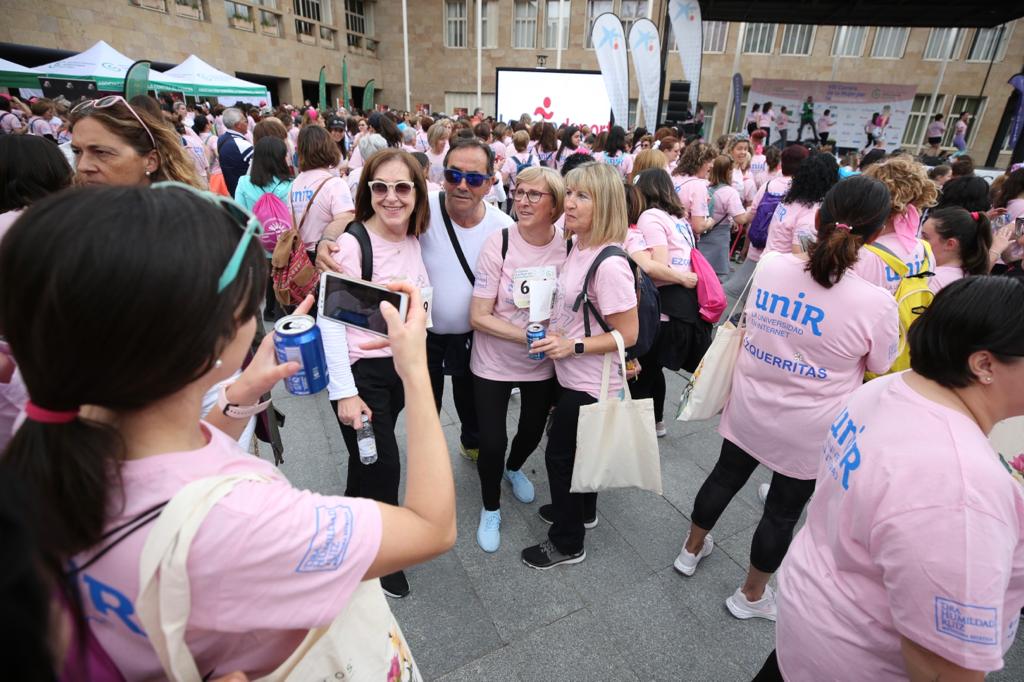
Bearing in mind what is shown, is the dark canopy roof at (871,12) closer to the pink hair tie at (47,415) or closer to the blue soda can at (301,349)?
the blue soda can at (301,349)

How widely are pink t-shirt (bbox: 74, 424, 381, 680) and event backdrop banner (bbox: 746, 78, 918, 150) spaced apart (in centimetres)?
2809

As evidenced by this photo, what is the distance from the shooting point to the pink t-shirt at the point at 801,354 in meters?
1.90

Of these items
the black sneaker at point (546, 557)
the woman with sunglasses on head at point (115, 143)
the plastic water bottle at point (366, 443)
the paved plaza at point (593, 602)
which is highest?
the woman with sunglasses on head at point (115, 143)

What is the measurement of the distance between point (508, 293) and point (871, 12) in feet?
59.2

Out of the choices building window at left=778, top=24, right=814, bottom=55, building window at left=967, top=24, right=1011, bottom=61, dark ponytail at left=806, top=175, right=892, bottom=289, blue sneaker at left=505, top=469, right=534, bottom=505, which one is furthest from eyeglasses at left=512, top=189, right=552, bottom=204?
building window at left=967, top=24, right=1011, bottom=61

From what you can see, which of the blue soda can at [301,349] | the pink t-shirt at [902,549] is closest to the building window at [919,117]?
the pink t-shirt at [902,549]

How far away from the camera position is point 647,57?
10.8 m

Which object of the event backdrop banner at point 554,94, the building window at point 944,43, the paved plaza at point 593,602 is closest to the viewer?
the paved plaza at point 593,602

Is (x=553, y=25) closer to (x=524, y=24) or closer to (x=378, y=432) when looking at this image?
(x=524, y=24)

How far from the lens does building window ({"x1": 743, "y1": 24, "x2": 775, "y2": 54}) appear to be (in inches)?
995

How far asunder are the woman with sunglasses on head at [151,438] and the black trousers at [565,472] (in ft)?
5.08

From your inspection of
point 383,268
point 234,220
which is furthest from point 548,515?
point 234,220

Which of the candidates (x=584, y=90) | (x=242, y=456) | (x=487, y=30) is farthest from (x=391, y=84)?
(x=242, y=456)

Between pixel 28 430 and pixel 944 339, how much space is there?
5.76 ft
